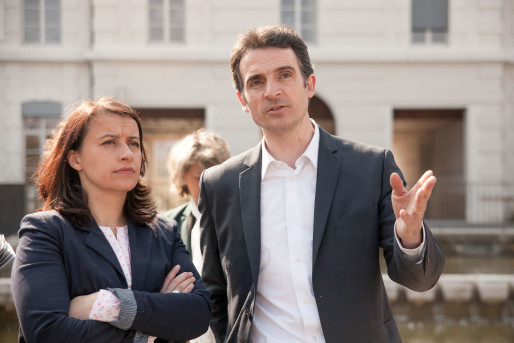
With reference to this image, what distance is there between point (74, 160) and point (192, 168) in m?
1.24

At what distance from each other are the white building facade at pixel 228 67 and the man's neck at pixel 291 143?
1116 cm

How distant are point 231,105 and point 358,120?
3.18 m

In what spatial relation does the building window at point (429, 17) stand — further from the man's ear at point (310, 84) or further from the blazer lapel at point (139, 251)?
the blazer lapel at point (139, 251)

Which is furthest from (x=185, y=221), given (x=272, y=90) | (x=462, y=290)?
(x=462, y=290)

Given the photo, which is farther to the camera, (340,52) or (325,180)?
(340,52)

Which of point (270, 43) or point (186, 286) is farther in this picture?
point (270, 43)

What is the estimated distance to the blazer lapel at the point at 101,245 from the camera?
2010mm

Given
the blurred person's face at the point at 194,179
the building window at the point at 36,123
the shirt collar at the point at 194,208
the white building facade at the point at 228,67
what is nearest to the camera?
the shirt collar at the point at 194,208

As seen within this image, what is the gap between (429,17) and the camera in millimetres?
13930

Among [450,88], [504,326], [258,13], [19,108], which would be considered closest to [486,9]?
→ [450,88]

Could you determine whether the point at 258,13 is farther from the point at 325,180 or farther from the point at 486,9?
the point at 325,180

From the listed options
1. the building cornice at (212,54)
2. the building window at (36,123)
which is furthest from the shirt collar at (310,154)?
the building window at (36,123)

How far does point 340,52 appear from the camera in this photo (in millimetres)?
13641

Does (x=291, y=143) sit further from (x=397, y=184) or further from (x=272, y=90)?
(x=397, y=184)
